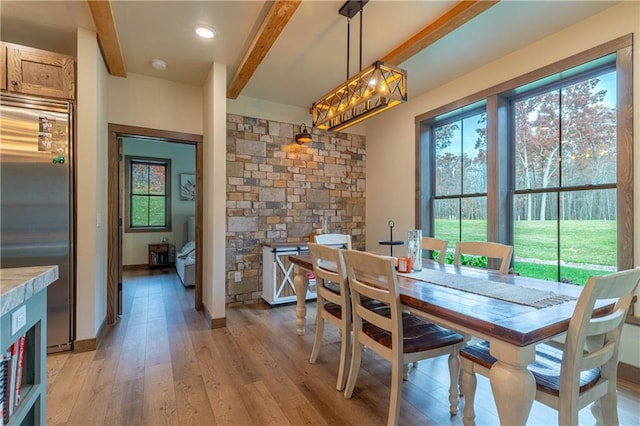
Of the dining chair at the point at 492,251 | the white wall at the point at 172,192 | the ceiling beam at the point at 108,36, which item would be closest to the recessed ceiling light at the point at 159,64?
the ceiling beam at the point at 108,36

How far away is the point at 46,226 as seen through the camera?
248cm

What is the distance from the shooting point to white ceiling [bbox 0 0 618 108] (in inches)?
90.7

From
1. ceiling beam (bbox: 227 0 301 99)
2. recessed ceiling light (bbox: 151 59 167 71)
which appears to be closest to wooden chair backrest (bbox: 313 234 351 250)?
ceiling beam (bbox: 227 0 301 99)

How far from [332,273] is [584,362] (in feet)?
4.36

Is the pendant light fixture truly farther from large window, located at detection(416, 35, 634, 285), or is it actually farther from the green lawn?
the green lawn

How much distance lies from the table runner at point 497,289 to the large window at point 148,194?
6223 mm

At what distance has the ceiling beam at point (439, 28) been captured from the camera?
212 cm

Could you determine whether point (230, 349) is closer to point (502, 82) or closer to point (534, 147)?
point (534, 147)

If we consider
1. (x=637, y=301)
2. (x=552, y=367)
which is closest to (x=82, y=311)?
(x=552, y=367)

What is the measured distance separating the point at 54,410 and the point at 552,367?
2767 millimetres

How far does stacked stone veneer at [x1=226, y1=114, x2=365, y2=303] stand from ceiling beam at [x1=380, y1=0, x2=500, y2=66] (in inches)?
73.1

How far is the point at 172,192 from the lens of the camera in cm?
682

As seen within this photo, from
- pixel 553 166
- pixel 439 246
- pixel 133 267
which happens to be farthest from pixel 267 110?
pixel 133 267

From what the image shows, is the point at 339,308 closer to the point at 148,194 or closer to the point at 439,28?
the point at 439,28
